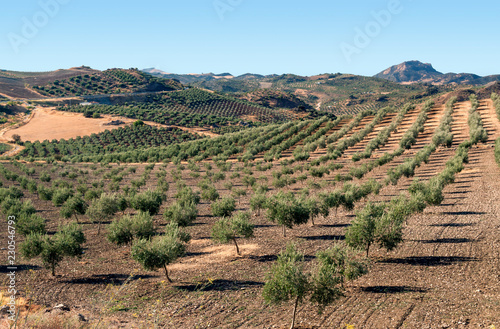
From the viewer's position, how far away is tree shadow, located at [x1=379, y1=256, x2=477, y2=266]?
25781mm

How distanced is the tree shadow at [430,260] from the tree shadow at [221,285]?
36.2 feet

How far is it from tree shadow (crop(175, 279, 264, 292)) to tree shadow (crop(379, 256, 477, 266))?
11028 mm

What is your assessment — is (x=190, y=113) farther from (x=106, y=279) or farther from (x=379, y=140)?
(x=106, y=279)

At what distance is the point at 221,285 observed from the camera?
2512 cm

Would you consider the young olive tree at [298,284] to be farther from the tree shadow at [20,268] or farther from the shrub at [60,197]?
the shrub at [60,197]

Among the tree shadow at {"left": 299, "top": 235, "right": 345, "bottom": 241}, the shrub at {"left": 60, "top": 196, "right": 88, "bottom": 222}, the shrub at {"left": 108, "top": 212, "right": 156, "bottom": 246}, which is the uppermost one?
the shrub at {"left": 108, "top": 212, "right": 156, "bottom": 246}

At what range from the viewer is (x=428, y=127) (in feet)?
329

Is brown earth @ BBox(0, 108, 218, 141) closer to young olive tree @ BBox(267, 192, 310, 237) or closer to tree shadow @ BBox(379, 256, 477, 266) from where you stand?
young olive tree @ BBox(267, 192, 310, 237)

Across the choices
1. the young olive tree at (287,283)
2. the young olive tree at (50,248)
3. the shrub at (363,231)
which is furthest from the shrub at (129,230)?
the shrub at (363,231)

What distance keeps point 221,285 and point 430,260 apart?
16.3 metres

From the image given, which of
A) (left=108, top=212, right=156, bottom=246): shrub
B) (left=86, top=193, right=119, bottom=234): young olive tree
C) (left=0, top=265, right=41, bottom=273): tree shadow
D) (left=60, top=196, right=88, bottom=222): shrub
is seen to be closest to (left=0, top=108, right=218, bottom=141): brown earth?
(left=60, top=196, right=88, bottom=222): shrub

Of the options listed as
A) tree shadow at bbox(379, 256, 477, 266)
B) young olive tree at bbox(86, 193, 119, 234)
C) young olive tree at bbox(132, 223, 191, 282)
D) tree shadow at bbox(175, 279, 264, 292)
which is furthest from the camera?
young olive tree at bbox(86, 193, 119, 234)

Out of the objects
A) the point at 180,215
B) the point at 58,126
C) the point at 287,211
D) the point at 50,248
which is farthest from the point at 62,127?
the point at 287,211

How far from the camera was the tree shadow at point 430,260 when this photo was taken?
25.8 metres
